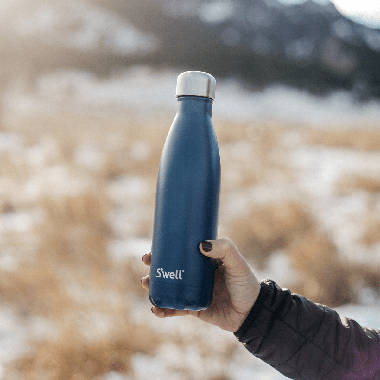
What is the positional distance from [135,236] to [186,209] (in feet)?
8.43

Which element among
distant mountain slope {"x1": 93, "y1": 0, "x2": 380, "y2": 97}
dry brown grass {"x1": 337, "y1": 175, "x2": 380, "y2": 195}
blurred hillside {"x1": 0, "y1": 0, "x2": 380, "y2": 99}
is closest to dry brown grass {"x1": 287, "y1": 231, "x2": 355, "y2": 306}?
dry brown grass {"x1": 337, "y1": 175, "x2": 380, "y2": 195}

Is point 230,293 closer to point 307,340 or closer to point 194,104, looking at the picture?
point 307,340

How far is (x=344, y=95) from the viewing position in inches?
615

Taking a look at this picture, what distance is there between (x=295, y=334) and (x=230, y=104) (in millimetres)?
11822

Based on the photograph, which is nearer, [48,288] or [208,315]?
[208,315]

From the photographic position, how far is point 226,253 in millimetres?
906

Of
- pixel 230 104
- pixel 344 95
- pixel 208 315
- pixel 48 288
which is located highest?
pixel 344 95

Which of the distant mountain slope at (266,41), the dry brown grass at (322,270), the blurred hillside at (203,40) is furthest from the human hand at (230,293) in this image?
the distant mountain slope at (266,41)

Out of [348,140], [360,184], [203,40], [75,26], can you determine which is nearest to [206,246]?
[360,184]

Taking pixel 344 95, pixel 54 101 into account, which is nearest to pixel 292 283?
pixel 54 101

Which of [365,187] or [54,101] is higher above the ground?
[54,101]

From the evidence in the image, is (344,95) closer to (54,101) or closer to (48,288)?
(54,101)

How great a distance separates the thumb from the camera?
87 cm

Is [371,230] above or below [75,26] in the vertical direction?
below
